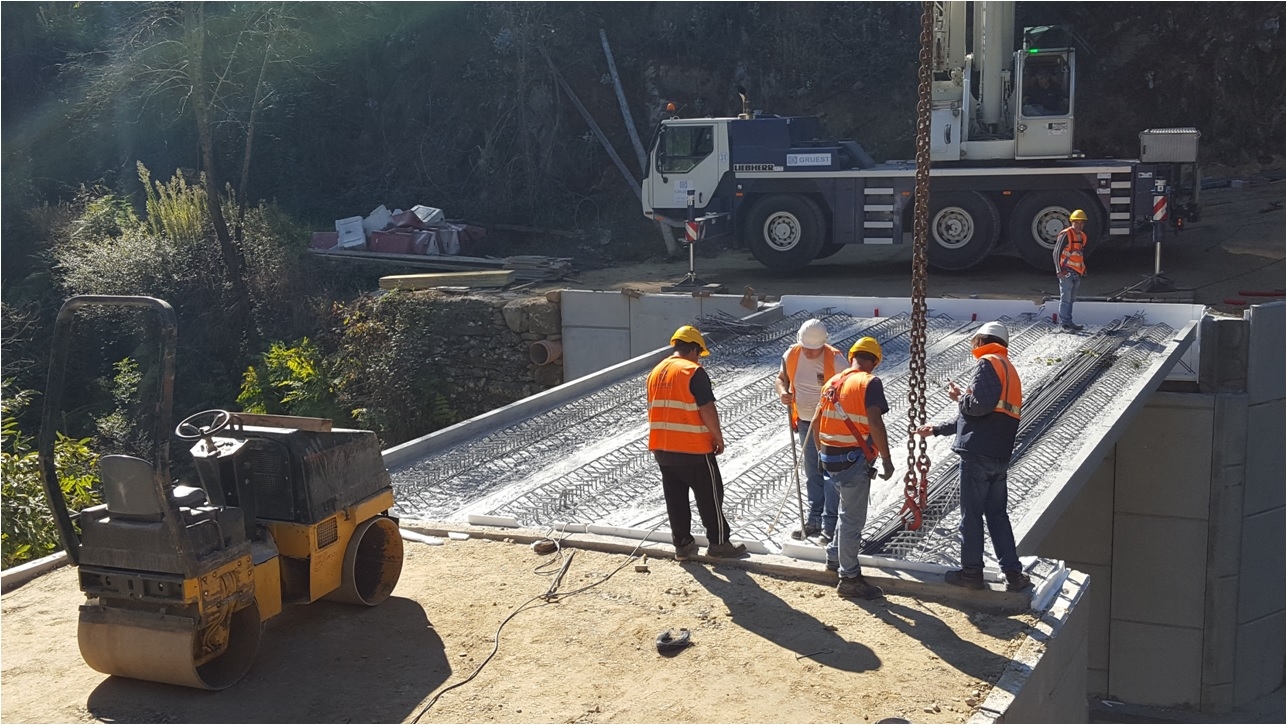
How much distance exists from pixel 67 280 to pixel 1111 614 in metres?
22.7

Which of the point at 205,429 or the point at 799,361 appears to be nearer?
the point at 205,429

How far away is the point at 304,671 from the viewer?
21.0 feet

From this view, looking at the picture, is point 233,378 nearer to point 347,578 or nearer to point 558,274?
point 558,274

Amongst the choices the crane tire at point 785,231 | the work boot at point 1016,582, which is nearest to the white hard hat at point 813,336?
the work boot at point 1016,582

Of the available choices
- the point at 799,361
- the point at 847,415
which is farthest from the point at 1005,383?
the point at 799,361

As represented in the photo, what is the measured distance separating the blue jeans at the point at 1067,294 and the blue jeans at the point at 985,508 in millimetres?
7944

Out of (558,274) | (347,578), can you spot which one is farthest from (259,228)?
(347,578)

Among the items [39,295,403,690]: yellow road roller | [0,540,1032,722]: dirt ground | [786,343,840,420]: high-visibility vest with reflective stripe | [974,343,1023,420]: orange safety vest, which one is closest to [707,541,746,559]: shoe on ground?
[0,540,1032,722]: dirt ground

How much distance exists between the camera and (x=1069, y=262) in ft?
45.1

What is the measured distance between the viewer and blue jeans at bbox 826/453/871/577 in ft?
22.7

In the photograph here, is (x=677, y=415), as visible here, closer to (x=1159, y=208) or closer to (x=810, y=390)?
(x=810, y=390)

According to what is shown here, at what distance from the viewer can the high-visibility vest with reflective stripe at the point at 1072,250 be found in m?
13.6

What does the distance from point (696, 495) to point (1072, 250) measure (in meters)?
7.88

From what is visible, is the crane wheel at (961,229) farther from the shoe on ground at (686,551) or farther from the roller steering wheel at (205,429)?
the roller steering wheel at (205,429)
